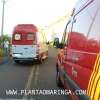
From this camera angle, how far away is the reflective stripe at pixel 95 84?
16.9 feet

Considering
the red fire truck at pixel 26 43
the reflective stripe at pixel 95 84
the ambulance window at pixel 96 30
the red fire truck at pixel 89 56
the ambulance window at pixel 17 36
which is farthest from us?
the ambulance window at pixel 17 36

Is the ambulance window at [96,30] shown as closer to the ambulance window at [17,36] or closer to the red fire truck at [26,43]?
the red fire truck at [26,43]

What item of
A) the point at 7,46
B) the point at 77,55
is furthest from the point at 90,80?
the point at 7,46

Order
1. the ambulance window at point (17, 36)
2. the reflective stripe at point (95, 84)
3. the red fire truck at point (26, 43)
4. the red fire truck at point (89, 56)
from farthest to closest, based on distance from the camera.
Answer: the ambulance window at point (17, 36), the red fire truck at point (26, 43), the red fire truck at point (89, 56), the reflective stripe at point (95, 84)

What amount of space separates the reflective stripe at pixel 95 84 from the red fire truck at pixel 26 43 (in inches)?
852

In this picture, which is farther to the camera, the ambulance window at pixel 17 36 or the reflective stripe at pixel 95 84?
the ambulance window at pixel 17 36

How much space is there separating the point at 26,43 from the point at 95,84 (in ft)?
73.1

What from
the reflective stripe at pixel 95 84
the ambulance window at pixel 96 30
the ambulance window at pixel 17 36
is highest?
the ambulance window at pixel 96 30

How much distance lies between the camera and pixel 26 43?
27.5 metres

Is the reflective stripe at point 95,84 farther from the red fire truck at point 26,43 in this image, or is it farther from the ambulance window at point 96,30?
the red fire truck at point 26,43

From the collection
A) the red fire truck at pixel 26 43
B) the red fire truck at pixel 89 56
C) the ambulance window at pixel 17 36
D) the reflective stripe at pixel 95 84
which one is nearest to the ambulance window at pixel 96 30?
the red fire truck at pixel 89 56

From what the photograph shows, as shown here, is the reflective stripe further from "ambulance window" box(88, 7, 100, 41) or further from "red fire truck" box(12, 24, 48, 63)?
"red fire truck" box(12, 24, 48, 63)


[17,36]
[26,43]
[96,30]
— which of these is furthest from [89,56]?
[17,36]

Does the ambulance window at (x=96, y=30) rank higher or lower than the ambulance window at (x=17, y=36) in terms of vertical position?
higher
